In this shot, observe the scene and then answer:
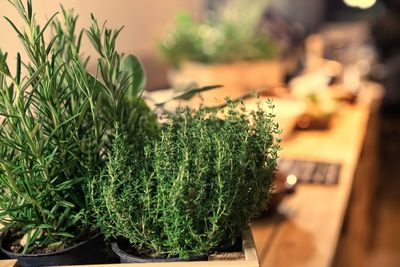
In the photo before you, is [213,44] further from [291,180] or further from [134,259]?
[134,259]

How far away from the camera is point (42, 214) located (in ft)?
2.07

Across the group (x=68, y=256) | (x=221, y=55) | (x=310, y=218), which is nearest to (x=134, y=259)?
(x=68, y=256)

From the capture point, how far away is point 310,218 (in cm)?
117

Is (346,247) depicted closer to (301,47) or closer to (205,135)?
(205,135)

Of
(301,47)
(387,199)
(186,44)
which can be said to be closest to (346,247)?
(186,44)

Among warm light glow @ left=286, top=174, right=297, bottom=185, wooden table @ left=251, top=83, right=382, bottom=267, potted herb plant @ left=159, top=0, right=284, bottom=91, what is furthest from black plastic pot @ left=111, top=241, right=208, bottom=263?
potted herb plant @ left=159, top=0, right=284, bottom=91

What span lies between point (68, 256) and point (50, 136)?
148 mm

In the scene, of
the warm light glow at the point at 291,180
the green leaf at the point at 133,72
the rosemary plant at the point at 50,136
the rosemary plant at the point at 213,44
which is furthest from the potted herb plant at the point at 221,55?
the rosemary plant at the point at 50,136

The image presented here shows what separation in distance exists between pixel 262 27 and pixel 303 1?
2.32 metres

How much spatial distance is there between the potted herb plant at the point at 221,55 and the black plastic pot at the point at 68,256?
1.79 metres

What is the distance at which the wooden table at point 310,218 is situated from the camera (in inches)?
39.0

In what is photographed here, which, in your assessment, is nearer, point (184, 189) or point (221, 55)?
point (184, 189)

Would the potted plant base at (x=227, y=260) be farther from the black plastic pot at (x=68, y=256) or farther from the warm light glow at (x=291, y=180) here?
the warm light glow at (x=291, y=180)

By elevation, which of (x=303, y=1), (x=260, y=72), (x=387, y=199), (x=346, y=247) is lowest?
(x=387, y=199)
